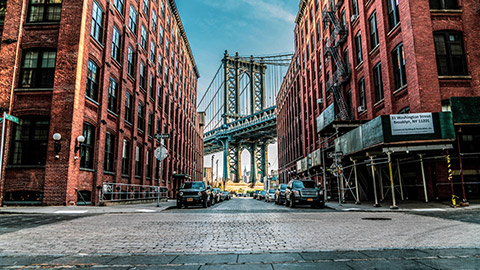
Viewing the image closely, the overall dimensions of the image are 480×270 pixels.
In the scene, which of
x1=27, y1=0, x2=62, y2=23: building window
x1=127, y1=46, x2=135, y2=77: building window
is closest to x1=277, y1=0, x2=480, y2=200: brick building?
x1=127, y1=46, x2=135, y2=77: building window

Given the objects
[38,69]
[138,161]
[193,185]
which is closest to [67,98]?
[38,69]

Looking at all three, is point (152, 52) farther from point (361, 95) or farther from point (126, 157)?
point (361, 95)

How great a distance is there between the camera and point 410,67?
59.5ft

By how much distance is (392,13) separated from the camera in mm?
20797

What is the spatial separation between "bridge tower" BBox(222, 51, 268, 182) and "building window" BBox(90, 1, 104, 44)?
229ft

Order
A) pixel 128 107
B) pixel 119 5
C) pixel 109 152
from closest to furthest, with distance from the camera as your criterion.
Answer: pixel 109 152, pixel 119 5, pixel 128 107

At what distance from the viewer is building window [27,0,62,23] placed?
60.0 feet

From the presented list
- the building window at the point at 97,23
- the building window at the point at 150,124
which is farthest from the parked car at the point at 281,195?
the building window at the point at 97,23

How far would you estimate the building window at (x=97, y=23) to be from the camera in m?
19.7

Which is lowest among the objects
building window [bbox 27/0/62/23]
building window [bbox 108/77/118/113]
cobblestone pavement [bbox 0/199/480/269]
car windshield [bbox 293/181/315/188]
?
cobblestone pavement [bbox 0/199/480/269]

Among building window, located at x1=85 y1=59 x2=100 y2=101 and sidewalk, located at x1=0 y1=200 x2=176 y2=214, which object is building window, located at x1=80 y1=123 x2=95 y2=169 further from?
sidewalk, located at x1=0 y1=200 x2=176 y2=214

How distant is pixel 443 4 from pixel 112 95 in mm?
21563

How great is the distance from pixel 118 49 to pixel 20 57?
277 inches

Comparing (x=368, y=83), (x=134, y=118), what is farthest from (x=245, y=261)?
(x=134, y=118)
